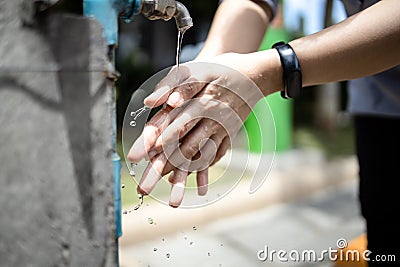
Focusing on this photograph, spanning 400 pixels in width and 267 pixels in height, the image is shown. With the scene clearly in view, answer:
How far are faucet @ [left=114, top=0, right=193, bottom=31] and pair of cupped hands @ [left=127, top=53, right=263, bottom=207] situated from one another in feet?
0.35

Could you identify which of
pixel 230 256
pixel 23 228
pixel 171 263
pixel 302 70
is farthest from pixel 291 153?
pixel 23 228

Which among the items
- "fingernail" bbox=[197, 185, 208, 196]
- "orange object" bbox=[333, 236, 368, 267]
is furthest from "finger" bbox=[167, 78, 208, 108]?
"orange object" bbox=[333, 236, 368, 267]

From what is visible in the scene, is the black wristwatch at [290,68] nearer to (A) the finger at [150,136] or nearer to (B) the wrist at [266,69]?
(B) the wrist at [266,69]

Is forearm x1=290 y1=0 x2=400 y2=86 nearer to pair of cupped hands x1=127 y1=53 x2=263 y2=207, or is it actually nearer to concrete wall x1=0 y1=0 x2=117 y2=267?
pair of cupped hands x1=127 y1=53 x2=263 y2=207

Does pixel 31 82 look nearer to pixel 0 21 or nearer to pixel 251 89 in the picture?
pixel 0 21

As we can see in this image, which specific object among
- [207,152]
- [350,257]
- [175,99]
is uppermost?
[175,99]

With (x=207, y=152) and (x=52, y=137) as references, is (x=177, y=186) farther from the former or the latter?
(x=52, y=137)

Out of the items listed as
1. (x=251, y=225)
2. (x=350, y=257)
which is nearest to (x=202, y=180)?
(x=350, y=257)

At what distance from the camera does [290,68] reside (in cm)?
96

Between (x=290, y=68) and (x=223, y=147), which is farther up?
(x=290, y=68)

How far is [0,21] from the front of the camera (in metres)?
0.67

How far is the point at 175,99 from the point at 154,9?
0.58 ft

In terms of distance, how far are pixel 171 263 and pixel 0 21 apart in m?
1.84

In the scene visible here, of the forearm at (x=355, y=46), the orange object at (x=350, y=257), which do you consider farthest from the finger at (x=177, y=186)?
the orange object at (x=350, y=257)
